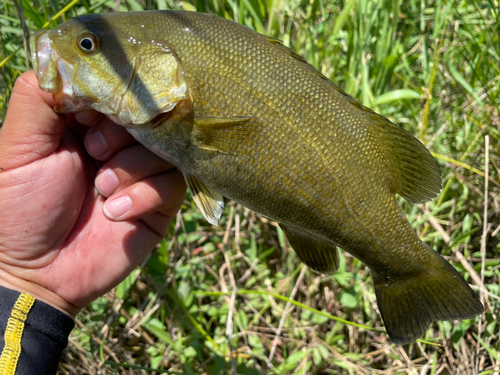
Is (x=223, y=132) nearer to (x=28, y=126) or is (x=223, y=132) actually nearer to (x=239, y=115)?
(x=239, y=115)

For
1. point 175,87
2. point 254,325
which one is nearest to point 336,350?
point 254,325

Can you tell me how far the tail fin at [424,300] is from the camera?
1.52 metres

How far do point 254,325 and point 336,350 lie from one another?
52cm

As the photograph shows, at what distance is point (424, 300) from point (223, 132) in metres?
1.04

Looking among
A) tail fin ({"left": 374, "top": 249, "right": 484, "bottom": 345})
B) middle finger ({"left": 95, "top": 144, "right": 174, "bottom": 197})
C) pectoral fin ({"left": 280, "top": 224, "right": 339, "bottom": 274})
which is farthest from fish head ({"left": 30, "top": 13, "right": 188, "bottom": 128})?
tail fin ({"left": 374, "top": 249, "right": 484, "bottom": 345})

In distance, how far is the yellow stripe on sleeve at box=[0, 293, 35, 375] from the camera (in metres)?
1.43

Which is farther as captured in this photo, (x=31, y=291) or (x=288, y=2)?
(x=288, y=2)

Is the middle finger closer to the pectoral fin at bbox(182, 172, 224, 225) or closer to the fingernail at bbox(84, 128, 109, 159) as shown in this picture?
the fingernail at bbox(84, 128, 109, 159)

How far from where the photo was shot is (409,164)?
1.48m

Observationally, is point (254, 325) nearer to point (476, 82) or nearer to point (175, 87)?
point (175, 87)

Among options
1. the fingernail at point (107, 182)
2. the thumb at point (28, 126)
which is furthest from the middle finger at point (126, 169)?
the thumb at point (28, 126)

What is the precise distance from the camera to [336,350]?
236 centimetres

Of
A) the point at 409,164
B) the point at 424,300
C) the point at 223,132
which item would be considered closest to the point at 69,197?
the point at 223,132

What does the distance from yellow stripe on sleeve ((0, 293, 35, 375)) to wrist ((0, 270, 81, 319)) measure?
51 millimetres
